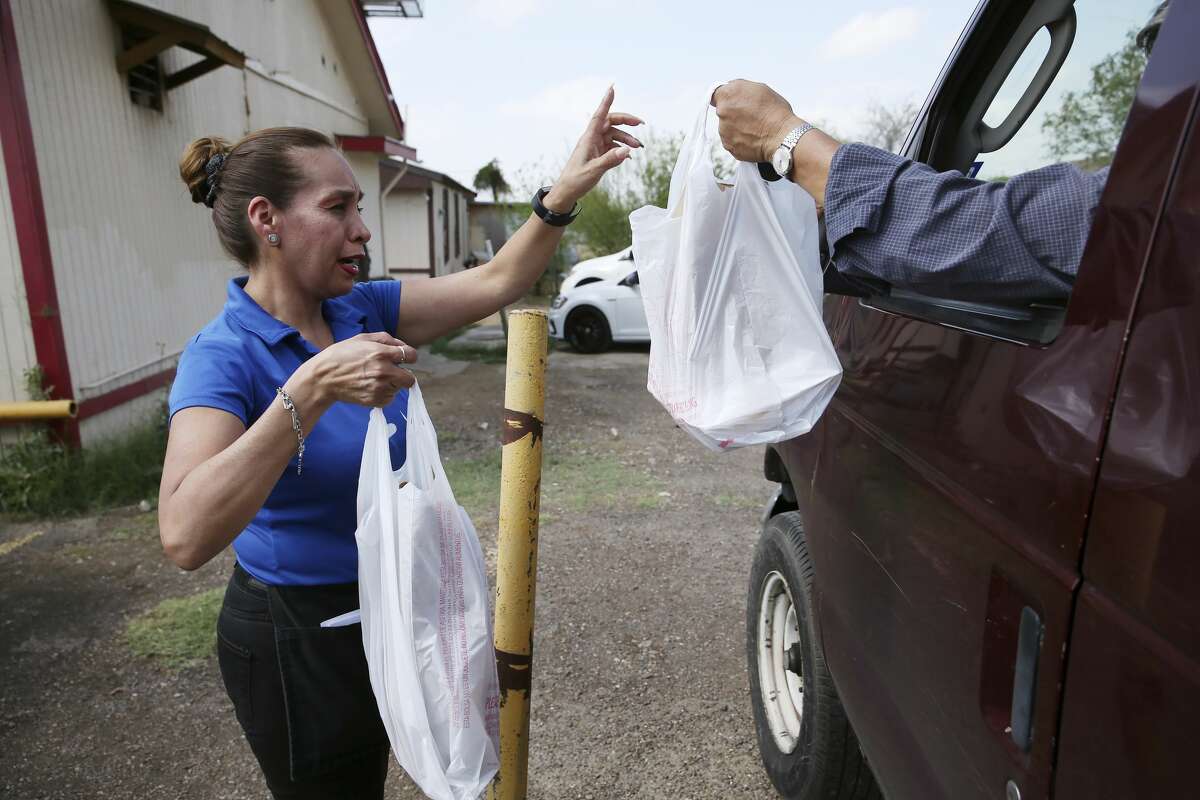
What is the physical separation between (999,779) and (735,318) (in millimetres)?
831

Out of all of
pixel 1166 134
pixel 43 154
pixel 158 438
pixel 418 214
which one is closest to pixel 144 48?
pixel 43 154

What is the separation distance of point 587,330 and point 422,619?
33.3 ft

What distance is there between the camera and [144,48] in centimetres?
601

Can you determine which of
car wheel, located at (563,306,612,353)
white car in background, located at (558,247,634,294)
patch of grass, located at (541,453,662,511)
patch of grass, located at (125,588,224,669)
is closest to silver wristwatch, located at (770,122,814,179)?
patch of grass, located at (125,588,224,669)

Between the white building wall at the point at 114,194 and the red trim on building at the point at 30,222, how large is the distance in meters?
0.09

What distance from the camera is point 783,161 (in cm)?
135

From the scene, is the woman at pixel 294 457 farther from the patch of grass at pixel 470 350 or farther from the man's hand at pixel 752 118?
the patch of grass at pixel 470 350

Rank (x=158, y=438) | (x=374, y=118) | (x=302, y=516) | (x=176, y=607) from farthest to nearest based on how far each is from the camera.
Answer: (x=374, y=118)
(x=158, y=438)
(x=176, y=607)
(x=302, y=516)

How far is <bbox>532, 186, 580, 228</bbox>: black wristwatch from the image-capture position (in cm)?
209

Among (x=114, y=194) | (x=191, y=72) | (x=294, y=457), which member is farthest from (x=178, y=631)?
(x=191, y=72)

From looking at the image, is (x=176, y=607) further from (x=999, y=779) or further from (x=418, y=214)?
(x=418, y=214)

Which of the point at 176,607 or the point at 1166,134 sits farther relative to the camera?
the point at 176,607

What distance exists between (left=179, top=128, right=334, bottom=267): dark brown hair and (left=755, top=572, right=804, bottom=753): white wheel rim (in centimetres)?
175

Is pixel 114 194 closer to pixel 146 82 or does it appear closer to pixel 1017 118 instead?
pixel 146 82
